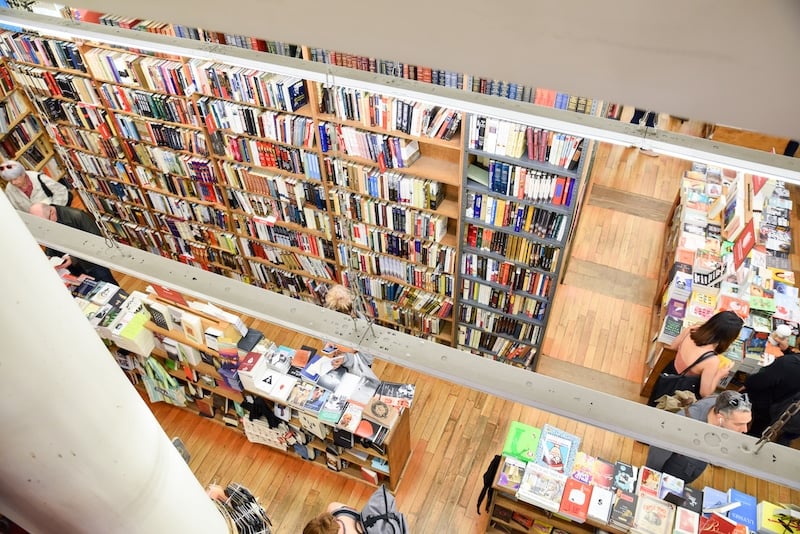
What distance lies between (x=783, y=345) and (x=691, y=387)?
3.64ft

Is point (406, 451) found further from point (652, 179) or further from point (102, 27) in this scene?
point (652, 179)

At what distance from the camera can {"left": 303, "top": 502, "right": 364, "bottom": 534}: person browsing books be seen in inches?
141

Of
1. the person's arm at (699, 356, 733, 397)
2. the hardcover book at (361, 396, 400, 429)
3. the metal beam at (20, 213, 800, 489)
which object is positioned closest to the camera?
the metal beam at (20, 213, 800, 489)

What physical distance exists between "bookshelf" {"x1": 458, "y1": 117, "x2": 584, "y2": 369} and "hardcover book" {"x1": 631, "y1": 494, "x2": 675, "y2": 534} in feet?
5.75

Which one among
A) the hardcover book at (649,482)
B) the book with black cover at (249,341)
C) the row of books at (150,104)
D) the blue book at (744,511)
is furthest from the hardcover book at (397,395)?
the row of books at (150,104)

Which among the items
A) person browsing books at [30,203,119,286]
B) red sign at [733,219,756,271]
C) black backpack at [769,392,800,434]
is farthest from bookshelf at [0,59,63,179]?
black backpack at [769,392,800,434]

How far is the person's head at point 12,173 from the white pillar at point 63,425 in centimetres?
435

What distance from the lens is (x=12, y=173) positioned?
504 cm

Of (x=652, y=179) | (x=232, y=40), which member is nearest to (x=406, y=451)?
(x=232, y=40)

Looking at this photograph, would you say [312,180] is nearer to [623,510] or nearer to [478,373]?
[478,373]

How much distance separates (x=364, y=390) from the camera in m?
4.58

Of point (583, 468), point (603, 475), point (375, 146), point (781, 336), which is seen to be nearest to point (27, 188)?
point (375, 146)

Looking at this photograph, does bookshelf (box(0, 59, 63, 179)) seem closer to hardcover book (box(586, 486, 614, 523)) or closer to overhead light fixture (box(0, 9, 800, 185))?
overhead light fixture (box(0, 9, 800, 185))

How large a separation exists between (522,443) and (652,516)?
0.95 m
